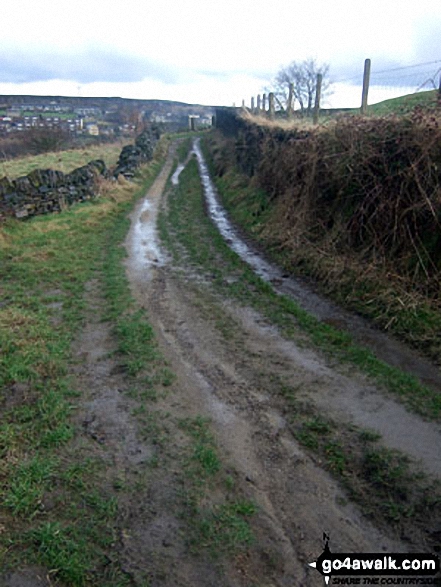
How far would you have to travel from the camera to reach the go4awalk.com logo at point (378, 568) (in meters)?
2.86

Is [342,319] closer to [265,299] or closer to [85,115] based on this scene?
[265,299]

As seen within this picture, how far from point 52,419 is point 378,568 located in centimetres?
301

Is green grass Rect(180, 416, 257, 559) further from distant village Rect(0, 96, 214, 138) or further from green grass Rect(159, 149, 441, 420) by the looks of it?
distant village Rect(0, 96, 214, 138)

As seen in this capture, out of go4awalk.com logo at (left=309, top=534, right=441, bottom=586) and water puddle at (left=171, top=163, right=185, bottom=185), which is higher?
water puddle at (left=171, top=163, right=185, bottom=185)

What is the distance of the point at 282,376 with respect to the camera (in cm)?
530

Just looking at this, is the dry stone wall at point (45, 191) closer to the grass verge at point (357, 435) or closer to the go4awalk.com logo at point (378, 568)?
the grass verge at point (357, 435)

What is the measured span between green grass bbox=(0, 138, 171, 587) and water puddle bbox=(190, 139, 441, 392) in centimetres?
271

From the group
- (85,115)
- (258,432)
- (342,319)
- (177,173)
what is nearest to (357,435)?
(258,432)

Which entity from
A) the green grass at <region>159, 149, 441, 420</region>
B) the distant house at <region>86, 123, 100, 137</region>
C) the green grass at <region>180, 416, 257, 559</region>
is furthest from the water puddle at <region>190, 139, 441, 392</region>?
the distant house at <region>86, 123, 100, 137</region>

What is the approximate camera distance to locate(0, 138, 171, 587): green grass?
3.02 m

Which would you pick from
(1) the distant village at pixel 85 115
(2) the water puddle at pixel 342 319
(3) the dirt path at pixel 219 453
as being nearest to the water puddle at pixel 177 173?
(2) the water puddle at pixel 342 319

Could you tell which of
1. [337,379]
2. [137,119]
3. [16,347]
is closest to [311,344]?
[337,379]

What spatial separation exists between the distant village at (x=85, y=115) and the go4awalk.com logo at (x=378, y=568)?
45.0m

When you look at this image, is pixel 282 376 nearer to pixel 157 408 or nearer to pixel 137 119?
pixel 157 408
